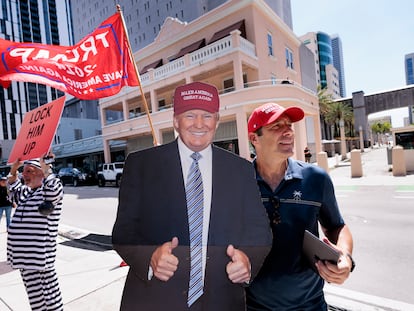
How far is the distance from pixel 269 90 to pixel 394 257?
11719mm

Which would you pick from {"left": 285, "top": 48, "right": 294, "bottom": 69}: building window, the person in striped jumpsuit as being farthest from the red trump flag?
{"left": 285, "top": 48, "right": 294, "bottom": 69}: building window

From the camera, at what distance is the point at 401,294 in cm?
301

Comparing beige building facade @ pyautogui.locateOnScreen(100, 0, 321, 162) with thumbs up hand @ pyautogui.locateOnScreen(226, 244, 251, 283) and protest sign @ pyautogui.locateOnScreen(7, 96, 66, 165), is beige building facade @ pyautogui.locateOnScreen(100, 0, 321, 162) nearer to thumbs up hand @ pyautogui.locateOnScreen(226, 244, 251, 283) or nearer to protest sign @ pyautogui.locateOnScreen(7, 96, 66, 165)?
protest sign @ pyautogui.locateOnScreen(7, 96, 66, 165)

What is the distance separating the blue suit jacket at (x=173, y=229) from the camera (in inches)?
48.6

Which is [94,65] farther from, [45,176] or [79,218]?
[79,218]

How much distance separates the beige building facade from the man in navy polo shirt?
513 inches

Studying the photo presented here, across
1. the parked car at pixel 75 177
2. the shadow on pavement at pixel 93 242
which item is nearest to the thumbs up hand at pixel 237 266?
the shadow on pavement at pixel 93 242

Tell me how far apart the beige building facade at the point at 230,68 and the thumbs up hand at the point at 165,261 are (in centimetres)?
1371

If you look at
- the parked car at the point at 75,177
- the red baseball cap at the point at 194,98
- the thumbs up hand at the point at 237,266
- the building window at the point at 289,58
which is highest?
the building window at the point at 289,58

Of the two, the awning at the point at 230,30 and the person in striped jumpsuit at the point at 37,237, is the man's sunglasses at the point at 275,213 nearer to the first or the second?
the person in striped jumpsuit at the point at 37,237

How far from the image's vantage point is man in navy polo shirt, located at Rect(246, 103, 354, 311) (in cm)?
154

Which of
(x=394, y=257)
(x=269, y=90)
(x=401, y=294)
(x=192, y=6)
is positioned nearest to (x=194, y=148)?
(x=401, y=294)

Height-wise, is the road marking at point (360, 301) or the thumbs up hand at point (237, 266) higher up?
the thumbs up hand at point (237, 266)

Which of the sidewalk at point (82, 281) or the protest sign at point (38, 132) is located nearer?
the protest sign at point (38, 132)
